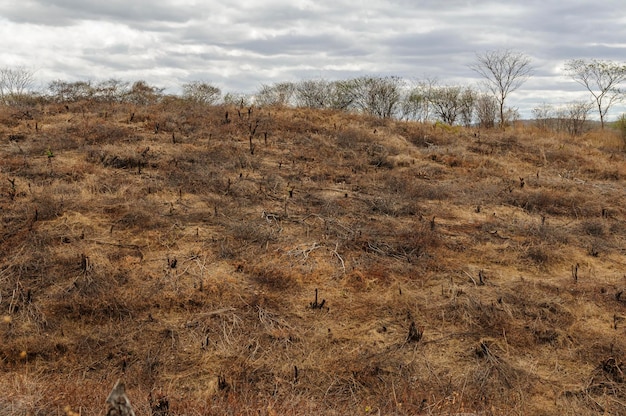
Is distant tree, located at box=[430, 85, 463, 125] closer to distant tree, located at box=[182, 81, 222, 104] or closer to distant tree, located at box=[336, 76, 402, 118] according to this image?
distant tree, located at box=[336, 76, 402, 118]

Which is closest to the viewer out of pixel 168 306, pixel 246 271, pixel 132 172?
pixel 168 306

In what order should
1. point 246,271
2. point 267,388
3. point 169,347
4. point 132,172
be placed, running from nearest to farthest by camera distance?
1. point 267,388
2. point 169,347
3. point 246,271
4. point 132,172

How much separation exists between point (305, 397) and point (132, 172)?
6864 mm

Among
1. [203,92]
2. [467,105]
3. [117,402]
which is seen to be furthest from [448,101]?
A: [117,402]

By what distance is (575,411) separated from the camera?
3969mm

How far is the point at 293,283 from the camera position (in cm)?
596

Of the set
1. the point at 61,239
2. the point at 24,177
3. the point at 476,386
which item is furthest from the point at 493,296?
the point at 24,177

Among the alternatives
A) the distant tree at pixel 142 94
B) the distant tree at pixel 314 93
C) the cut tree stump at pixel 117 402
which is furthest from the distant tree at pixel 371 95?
the cut tree stump at pixel 117 402

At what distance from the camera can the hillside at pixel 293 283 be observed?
4.22m

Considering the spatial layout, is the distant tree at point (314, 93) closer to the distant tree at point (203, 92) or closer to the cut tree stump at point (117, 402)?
the distant tree at point (203, 92)

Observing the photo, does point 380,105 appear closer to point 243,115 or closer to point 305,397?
point 243,115

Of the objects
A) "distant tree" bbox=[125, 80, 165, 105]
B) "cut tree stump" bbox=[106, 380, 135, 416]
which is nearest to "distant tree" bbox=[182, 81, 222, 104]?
"distant tree" bbox=[125, 80, 165, 105]

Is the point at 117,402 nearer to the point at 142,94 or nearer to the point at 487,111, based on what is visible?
the point at 142,94

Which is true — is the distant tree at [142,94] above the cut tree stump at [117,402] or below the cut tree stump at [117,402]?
above
